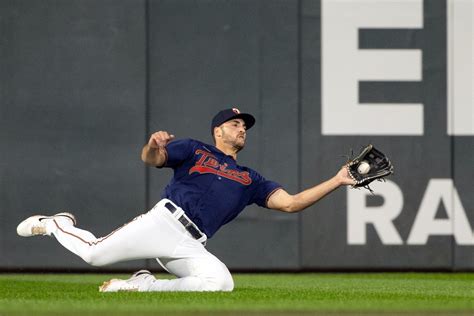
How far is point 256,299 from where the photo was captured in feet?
23.3

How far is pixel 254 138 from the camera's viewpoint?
38.3 ft

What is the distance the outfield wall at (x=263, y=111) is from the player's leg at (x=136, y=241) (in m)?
3.71

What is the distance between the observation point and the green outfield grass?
621 centimetres

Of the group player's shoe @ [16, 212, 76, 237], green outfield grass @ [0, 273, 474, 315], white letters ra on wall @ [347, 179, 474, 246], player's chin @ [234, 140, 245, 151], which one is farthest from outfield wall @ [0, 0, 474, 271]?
player's chin @ [234, 140, 245, 151]

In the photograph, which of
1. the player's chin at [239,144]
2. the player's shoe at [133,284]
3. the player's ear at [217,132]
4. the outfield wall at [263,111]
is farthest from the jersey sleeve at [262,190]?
the outfield wall at [263,111]

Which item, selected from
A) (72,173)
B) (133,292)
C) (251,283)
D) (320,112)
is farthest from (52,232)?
(320,112)

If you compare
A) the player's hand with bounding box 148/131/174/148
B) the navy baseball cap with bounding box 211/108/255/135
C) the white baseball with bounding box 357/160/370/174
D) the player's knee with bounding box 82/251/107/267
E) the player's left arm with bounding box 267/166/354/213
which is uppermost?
the navy baseball cap with bounding box 211/108/255/135

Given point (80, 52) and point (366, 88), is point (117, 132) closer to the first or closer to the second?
point (80, 52)

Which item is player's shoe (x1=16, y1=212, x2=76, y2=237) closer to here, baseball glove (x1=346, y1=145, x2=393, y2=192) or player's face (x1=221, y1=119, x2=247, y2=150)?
player's face (x1=221, y1=119, x2=247, y2=150)

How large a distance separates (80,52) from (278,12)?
73.4 inches

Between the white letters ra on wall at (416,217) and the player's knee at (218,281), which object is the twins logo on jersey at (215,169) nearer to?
the player's knee at (218,281)

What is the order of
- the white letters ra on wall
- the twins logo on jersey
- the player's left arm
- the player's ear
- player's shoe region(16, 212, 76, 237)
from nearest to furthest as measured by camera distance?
the player's left arm < the twins logo on jersey < player's shoe region(16, 212, 76, 237) < the player's ear < the white letters ra on wall

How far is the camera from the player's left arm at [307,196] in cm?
755

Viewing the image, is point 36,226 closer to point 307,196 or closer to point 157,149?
point 157,149
